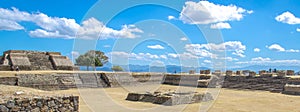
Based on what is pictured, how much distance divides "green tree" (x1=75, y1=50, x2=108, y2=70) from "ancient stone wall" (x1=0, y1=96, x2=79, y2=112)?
3427 cm

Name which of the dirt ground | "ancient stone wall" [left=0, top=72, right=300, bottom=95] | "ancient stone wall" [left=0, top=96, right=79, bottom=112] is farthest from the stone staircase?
"ancient stone wall" [left=0, top=96, right=79, bottom=112]

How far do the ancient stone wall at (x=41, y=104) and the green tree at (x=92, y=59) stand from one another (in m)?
34.3

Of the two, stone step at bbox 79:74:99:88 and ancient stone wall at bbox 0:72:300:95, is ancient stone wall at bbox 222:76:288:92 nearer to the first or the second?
ancient stone wall at bbox 0:72:300:95

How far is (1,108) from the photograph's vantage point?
6848mm

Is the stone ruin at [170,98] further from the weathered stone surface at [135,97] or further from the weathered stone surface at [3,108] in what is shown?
the weathered stone surface at [3,108]

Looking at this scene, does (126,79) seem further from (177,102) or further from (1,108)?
(1,108)

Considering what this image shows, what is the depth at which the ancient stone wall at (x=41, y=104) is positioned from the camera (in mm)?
7067

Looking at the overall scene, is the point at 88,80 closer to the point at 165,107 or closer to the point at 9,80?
the point at 9,80

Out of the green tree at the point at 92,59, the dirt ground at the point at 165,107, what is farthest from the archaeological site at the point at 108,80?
the green tree at the point at 92,59

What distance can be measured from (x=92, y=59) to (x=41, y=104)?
40086 mm

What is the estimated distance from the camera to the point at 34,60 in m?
30.0

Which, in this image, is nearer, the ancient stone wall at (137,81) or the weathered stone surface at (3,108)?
the weathered stone surface at (3,108)

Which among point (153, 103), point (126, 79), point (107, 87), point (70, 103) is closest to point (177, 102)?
point (153, 103)

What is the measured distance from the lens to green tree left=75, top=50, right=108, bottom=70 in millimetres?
45322
